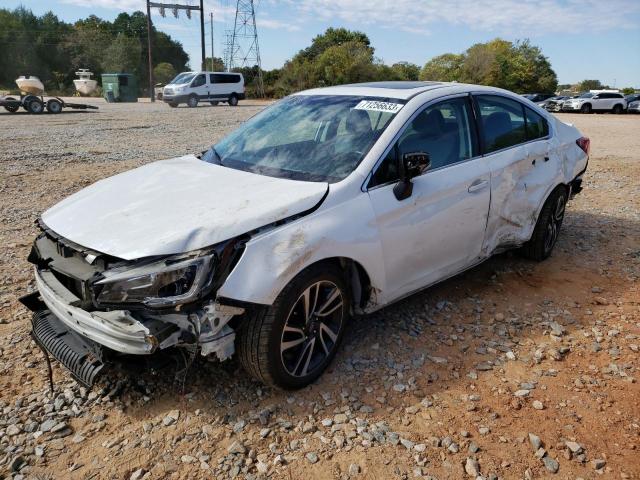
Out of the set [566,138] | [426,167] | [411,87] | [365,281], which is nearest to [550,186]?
[566,138]

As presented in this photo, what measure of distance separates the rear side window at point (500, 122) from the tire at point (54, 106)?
81.5 feet

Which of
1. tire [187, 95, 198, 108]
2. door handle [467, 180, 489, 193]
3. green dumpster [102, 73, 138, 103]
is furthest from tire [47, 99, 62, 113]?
door handle [467, 180, 489, 193]

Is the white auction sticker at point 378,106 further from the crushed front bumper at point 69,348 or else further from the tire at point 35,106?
the tire at point 35,106

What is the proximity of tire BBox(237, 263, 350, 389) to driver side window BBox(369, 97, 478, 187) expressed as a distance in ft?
2.40

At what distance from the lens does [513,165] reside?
432 cm

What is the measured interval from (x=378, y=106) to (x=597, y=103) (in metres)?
35.3

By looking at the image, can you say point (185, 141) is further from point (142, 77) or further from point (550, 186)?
point (142, 77)

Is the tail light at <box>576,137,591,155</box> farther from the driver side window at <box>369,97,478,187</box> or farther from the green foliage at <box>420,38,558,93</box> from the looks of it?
the green foliage at <box>420,38,558,93</box>

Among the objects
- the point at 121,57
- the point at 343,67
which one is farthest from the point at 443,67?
the point at 121,57

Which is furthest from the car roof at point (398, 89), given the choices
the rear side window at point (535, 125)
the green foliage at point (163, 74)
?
the green foliage at point (163, 74)

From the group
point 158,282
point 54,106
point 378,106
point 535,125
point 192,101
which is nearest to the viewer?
point 158,282

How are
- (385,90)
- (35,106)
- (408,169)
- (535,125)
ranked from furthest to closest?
(35,106)
(535,125)
(385,90)
(408,169)

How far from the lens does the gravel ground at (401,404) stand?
8.48 ft

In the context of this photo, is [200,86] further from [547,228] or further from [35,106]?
[547,228]
